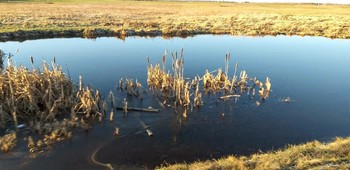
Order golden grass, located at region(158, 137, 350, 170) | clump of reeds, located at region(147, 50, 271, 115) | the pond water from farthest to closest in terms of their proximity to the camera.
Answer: clump of reeds, located at region(147, 50, 271, 115), the pond water, golden grass, located at region(158, 137, 350, 170)

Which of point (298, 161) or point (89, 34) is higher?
point (89, 34)

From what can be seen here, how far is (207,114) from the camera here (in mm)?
18422

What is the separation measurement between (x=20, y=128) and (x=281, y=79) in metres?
19.1

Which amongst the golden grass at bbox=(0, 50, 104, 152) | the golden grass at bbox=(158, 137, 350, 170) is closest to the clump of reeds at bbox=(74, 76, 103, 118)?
the golden grass at bbox=(0, 50, 104, 152)

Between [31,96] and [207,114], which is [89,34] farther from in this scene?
[207,114]

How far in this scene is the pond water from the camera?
13.9m

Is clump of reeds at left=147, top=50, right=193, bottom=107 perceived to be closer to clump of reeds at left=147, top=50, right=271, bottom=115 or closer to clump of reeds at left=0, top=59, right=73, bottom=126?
clump of reeds at left=147, top=50, right=271, bottom=115

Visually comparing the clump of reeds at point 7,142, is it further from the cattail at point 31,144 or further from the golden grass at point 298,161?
the golden grass at point 298,161

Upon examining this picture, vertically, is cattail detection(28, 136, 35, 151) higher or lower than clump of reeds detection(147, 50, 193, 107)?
lower

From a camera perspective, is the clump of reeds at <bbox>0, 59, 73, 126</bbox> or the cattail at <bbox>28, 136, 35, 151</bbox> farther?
the clump of reeds at <bbox>0, 59, 73, 126</bbox>

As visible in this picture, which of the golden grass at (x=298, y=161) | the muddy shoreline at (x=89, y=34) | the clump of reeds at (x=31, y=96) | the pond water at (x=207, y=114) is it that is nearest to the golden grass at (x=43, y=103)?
the clump of reeds at (x=31, y=96)

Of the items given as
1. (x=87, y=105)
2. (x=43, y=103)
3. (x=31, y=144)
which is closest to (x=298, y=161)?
(x=87, y=105)

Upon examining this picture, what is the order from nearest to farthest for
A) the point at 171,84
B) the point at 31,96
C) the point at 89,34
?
1. the point at 31,96
2. the point at 171,84
3. the point at 89,34

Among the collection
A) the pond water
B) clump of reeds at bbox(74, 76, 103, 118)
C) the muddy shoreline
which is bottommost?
the pond water
